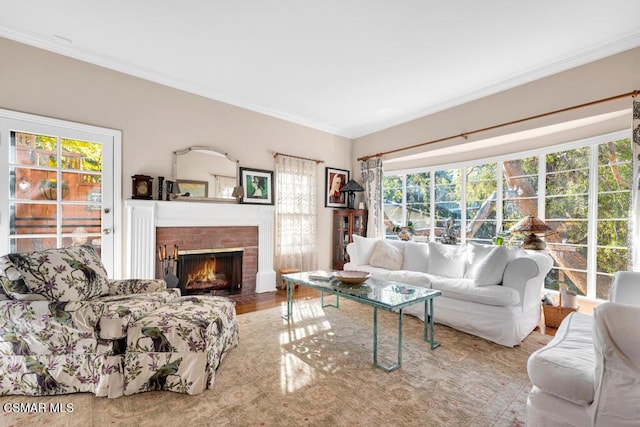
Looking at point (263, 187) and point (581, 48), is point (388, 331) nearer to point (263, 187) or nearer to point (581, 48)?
point (263, 187)

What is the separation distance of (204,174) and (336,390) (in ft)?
10.1

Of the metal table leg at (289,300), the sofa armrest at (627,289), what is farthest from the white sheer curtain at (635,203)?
the metal table leg at (289,300)

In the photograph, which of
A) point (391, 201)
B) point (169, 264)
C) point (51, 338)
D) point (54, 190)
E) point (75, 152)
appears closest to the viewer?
point (51, 338)

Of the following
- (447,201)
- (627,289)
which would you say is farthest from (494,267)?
(447,201)

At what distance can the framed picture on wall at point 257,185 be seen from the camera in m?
4.29

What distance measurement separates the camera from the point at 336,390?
1896 millimetres

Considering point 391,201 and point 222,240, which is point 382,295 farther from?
point 391,201

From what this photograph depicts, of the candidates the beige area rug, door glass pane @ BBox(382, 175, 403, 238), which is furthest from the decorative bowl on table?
door glass pane @ BBox(382, 175, 403, 238)

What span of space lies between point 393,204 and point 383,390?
13.0 feet

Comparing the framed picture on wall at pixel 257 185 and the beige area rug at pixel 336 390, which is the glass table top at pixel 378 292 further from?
the framed picture on wall at pixel 257 185

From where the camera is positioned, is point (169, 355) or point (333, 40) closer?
point (169, 355)

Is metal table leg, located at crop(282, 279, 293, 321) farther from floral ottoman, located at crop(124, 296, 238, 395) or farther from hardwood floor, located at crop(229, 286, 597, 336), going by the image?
floral ottoman, located at crop(124, 296, 238, 395)

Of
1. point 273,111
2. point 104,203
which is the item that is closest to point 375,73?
point 273,111

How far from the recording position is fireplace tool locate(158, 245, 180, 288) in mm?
3357
